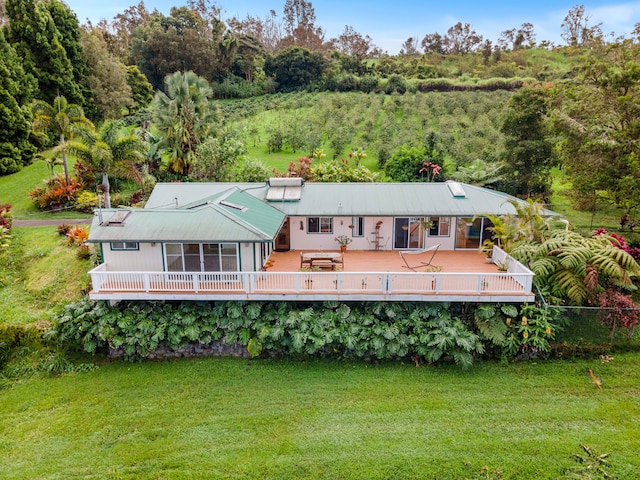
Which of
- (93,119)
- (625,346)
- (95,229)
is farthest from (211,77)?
(625,346)

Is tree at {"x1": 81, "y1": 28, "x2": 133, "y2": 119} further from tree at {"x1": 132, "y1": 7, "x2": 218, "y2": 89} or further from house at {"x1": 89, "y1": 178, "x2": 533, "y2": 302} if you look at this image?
house at {"x1": 89, "y1": 178, "x2": 533, "y2": 302}

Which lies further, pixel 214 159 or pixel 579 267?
pixel 214 159

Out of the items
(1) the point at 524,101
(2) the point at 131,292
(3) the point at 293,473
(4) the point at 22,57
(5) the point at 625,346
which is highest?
(4) the point at 22,57

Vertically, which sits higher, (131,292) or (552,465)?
(131,292)

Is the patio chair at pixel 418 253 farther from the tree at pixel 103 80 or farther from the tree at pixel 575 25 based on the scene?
the tree at pixel 575 25

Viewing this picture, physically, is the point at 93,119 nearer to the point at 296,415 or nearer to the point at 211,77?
the point at 211,77

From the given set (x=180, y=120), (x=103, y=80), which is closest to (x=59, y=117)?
(x=180, y=120)

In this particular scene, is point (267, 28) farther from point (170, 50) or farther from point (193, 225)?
point (193, 225)
